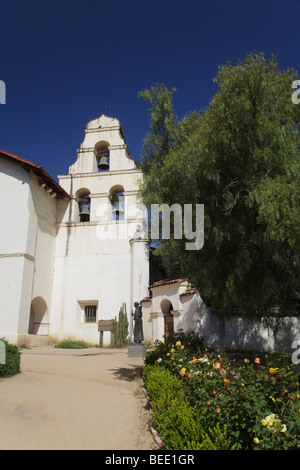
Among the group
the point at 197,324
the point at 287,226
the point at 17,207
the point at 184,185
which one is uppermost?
the point at 17,207

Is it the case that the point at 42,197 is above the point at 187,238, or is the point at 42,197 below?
above

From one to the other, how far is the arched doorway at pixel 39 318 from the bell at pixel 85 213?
5026 millimetres

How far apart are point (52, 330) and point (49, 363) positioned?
312 inches

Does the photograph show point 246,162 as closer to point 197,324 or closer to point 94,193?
point 197,324

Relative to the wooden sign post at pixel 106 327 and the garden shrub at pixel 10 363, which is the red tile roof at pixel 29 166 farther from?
the garden shrub at pixel 10 363

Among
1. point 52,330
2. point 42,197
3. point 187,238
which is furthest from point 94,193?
point 187,238

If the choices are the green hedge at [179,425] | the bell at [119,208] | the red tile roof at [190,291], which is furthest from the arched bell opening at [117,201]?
the green hedge at [179,425]

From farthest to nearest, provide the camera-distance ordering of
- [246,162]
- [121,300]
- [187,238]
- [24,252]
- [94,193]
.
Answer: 1. [94,193]
2. [121,300]
3. [24,252]
4. [187,238]
5. [246,162]

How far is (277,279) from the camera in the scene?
600 cm

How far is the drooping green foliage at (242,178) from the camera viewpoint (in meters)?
5.57

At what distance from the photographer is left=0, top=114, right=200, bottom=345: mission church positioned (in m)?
15.5

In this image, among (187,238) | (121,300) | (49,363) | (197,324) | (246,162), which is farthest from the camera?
(121,300)

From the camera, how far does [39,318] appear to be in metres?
17.5

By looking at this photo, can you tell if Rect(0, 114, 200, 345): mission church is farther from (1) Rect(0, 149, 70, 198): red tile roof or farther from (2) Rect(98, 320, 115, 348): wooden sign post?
(2) Rect(98, 320, 115, 348): wooden sign post
